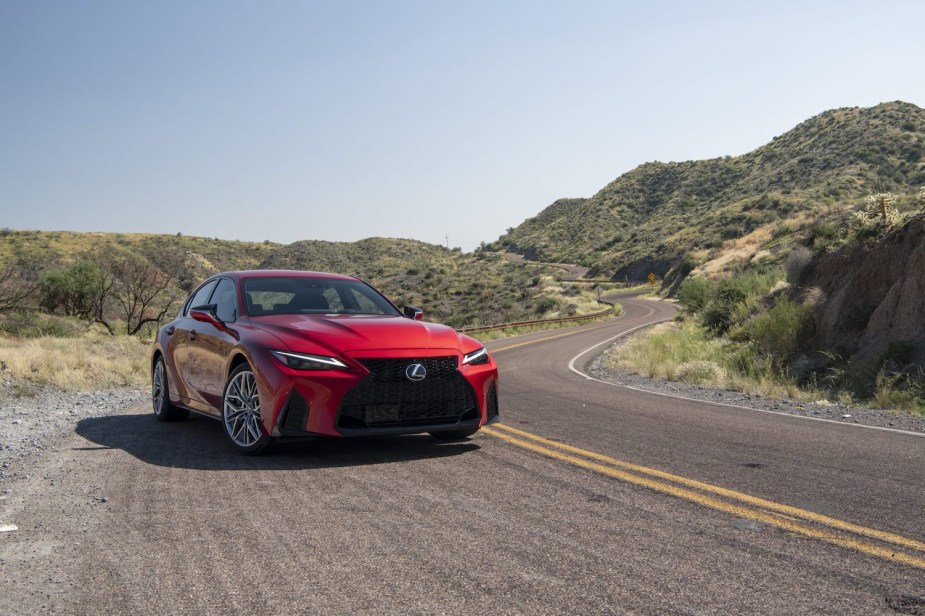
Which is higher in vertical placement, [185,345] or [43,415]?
[185,345]

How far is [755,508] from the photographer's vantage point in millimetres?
4922

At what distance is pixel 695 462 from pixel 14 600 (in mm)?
4833

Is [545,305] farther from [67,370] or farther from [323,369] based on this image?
[323,369]

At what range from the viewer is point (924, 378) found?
11844 millimetres

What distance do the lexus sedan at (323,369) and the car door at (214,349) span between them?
0.04ft

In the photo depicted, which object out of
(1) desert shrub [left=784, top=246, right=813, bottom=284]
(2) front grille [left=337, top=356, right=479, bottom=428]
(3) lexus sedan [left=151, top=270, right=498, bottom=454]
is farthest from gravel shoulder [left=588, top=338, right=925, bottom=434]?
(1) desert shrub [left=784, top=246, right=813, bottom=284]

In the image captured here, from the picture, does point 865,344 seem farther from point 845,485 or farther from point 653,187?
point 653,187

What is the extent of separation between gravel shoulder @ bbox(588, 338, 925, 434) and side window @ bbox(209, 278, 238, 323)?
7.12 metres

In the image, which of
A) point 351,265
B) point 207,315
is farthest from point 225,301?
point 351,265

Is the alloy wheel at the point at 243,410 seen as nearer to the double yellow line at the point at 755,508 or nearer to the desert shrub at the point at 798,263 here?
the double yellow line at the point at 755,508

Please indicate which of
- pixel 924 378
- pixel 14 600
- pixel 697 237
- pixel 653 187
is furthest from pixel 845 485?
pixel 653 187

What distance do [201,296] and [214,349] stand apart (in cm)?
166

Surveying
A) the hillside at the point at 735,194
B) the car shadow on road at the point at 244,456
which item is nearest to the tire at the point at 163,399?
the car shadow on road at the point at 244,456

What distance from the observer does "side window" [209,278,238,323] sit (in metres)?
7.98
